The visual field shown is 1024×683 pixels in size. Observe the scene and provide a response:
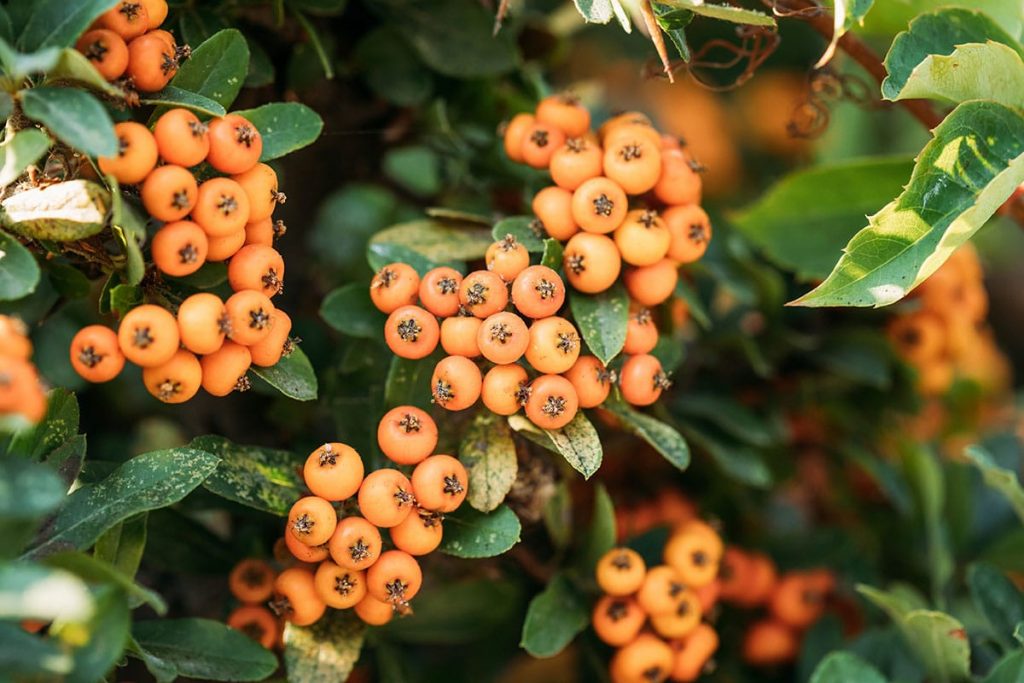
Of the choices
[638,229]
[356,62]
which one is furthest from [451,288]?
[356,62]

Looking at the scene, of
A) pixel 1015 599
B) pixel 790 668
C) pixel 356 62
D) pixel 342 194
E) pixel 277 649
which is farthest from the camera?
pixel 342 194

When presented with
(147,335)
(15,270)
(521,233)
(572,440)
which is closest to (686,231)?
(521,233)

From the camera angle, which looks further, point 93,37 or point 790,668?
point 790,668

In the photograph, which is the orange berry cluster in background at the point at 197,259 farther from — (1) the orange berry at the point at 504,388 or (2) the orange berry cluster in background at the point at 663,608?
(2) the orange berry cluster in background at the point at 663,608

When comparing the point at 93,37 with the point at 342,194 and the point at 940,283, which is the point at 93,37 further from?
the point at 940,283

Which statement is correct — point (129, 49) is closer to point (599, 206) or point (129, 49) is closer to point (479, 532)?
point (599, 206)

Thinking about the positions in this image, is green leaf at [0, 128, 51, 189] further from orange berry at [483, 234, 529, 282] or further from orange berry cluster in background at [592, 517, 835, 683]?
orange berry cluster in background at [592, 517, 835, 683]
